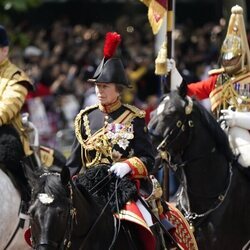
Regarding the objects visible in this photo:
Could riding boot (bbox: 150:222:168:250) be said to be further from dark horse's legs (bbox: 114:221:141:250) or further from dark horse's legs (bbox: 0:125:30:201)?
dark horse's legs (bbox: 0:125:30:201)

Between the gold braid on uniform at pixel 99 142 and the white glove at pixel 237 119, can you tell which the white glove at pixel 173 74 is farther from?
the gold braid on uniform at pixel 99 142

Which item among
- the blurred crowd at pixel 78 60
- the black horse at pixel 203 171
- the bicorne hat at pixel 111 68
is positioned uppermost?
the bicorne hat at pixel 111 68

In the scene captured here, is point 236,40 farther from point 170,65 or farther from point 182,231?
point 182,231

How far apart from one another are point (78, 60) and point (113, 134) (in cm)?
1350

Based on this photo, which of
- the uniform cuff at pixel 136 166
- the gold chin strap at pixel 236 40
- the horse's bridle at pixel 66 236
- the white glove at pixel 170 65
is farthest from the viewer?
the gold chin strap at pixel 236 40

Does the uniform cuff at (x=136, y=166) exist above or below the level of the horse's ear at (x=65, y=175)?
below

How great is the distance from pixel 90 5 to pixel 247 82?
15.4 meters

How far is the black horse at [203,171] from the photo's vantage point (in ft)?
34.7

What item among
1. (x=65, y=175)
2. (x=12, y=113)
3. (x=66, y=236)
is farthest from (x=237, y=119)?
(x=66, y=236)

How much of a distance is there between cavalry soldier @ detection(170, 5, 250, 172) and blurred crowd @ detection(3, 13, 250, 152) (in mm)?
5571

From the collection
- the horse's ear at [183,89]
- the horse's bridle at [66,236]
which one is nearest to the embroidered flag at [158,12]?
the horse's ear at [183,89]

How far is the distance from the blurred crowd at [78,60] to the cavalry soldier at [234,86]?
557cm

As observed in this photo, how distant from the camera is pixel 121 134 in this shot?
29.7 feet

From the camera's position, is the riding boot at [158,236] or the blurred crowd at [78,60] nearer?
the riding boot at [158,236]
